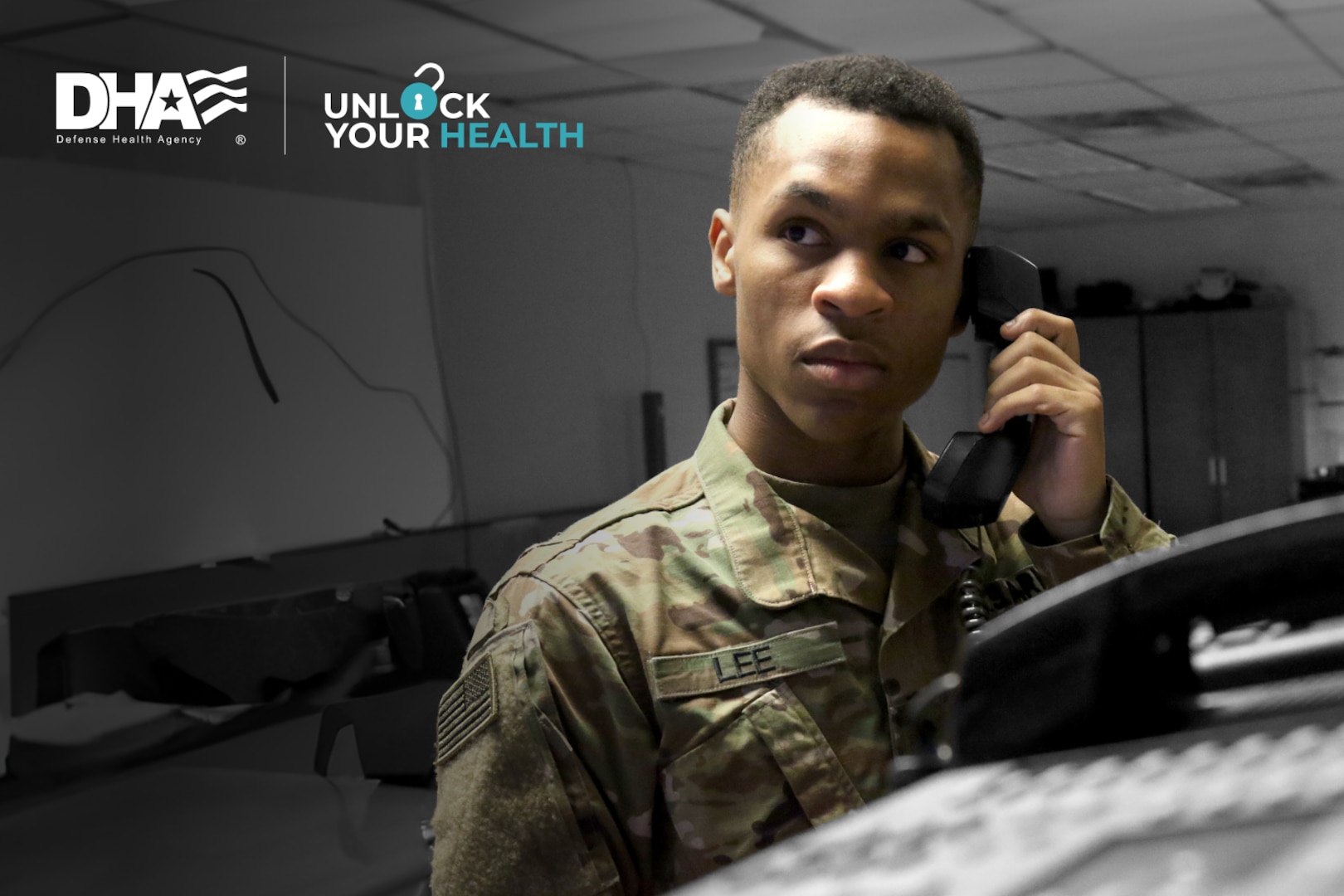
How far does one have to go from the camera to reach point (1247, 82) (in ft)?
11.1

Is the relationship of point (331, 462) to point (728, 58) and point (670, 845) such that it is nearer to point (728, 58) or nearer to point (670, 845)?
point (728, 58)

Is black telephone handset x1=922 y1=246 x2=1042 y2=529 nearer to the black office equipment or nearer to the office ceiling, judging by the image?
the black office equipment

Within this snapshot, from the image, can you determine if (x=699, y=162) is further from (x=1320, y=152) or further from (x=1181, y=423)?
(x=1181, y=423)

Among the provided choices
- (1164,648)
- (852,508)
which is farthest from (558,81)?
(1164,648)

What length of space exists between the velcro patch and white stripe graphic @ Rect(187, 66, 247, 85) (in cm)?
192

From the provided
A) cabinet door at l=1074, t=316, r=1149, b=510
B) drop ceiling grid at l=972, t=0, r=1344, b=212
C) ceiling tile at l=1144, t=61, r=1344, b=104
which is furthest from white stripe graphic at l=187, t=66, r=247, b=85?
cabinet door at l=1074, t=316, r=1149, b=510

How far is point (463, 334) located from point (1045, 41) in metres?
1.49

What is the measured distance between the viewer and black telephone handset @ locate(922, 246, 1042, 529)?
0.73 m

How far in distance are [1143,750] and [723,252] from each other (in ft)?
2.03

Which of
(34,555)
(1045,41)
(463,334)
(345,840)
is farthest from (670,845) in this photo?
(1045,41)

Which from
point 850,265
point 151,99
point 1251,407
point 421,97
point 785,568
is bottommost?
point 785,568

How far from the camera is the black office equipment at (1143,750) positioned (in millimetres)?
159

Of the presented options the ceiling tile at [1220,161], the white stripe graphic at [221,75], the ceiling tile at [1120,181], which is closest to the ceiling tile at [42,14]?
the white stripe graphic at [221,75]

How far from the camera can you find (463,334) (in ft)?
8.71
